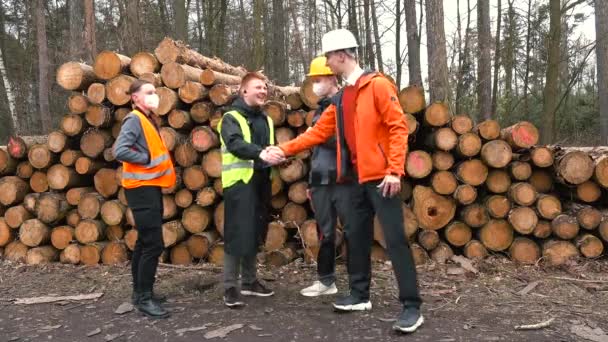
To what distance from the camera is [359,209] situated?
13.4 feet

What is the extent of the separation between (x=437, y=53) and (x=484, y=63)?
5.87 metres

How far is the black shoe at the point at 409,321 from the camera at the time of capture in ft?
12.2

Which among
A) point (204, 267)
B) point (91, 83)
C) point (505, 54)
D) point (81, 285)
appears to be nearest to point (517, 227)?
point (204, 267)

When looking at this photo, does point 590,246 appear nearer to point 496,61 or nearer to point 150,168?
point 150,168

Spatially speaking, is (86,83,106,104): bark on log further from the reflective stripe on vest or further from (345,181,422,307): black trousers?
(345,181,422,307): black trousers

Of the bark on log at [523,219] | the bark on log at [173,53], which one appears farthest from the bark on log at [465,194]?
the bark on log at [173,53]

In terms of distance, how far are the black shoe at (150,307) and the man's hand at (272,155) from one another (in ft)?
4.93

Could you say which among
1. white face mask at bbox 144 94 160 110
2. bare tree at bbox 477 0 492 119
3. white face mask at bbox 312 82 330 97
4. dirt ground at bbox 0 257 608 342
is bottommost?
dirt ground at bbox 0 257 608 342

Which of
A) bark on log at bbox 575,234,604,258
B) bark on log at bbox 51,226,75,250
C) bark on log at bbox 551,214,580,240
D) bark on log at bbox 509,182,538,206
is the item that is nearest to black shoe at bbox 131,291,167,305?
bark on log at bbox 51,226,75,250

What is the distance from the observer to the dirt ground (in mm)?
3883

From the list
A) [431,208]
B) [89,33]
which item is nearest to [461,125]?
[431,208]

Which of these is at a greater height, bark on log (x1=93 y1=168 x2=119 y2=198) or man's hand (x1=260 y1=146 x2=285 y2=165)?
man's hand (x1=260 y1=146 x2=285 y2=165)

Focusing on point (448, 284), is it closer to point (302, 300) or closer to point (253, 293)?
point (302, 300)

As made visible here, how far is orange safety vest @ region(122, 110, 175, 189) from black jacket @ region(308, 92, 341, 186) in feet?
4.10
